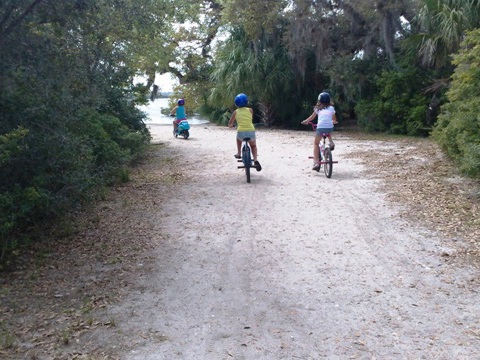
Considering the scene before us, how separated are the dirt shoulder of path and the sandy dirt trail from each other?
7.7 inches

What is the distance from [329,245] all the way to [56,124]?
11.4 ft

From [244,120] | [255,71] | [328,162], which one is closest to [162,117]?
[255,71]

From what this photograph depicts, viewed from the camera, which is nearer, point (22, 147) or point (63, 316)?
point (63, 316)

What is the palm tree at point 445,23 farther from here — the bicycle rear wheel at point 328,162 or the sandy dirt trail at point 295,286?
the sandy dirt trail at point 295,286

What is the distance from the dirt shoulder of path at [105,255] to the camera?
4.68 m

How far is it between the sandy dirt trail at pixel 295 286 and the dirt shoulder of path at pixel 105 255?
0.20m

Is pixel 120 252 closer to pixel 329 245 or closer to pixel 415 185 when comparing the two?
pixel 329 245

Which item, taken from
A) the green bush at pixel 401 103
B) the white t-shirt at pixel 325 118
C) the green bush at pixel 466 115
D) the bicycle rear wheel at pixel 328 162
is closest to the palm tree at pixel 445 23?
the green bush at pixel 466 115

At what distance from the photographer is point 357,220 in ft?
26.7

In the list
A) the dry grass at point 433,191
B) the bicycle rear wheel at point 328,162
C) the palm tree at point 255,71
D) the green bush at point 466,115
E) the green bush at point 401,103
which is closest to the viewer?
the dry grass at point 433,191

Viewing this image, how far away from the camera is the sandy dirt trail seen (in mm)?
4469

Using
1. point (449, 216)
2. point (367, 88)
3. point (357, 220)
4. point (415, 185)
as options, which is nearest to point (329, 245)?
point (357, 220)

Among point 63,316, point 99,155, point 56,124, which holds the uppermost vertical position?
point 56,124

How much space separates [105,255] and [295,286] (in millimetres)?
2344
